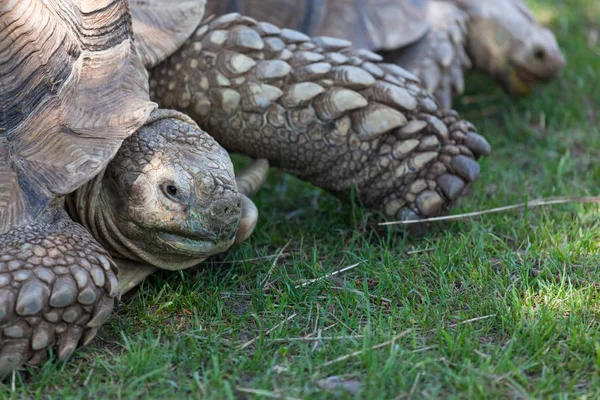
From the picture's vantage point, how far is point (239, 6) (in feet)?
12.0

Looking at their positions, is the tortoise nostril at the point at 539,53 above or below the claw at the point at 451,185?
below

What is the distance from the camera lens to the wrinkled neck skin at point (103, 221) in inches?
97.9

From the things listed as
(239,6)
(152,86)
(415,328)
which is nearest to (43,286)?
(415,328)

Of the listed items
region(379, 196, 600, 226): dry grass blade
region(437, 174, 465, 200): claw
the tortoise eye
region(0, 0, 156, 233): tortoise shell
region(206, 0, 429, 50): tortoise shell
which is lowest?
region(379, 196, 600, 226): dry grass blade

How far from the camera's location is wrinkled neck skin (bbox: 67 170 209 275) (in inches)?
97.9

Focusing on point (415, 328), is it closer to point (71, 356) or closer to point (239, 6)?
point (71, 356)

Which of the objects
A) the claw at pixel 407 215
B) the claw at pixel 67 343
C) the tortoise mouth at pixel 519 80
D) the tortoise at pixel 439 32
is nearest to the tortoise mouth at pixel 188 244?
the claw at pixel 67 343

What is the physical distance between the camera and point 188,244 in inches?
97.8

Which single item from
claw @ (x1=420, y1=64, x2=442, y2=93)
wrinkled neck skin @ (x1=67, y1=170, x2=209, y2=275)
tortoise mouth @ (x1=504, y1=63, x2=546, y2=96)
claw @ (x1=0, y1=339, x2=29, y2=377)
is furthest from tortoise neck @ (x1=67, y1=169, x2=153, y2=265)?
tortoise mouth @ (x1=504, y1=63, x2=546, y2=96)

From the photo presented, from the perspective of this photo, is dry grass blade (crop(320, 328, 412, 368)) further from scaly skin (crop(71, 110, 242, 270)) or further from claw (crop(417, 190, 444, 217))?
claw (crop(417, 190, 444, 217))

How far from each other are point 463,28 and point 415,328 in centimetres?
225

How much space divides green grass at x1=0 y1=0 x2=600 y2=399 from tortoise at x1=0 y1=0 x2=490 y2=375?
144mm

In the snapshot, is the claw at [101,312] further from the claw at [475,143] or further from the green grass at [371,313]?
the claw at [475,143]

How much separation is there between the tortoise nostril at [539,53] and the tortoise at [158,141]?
141 centimetres
